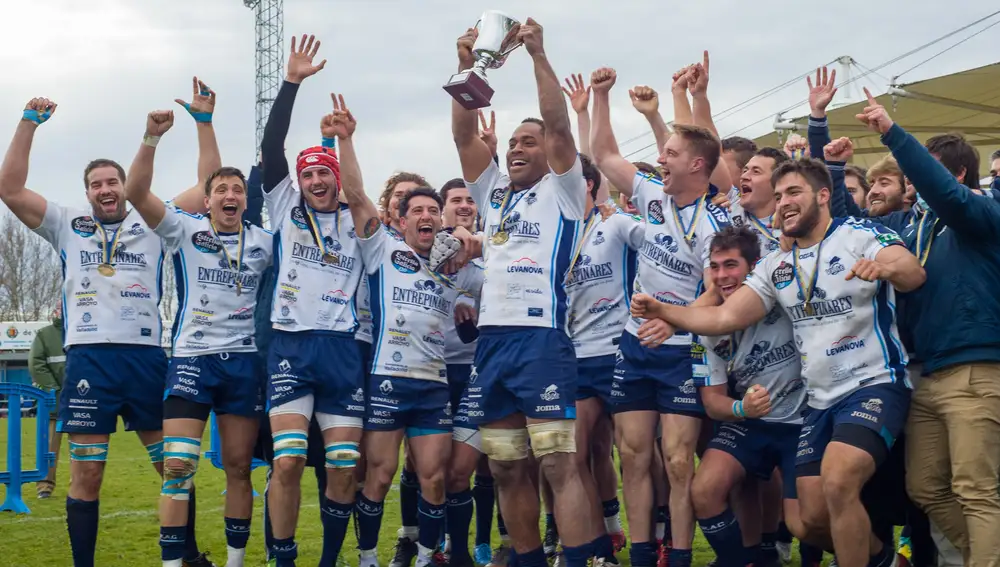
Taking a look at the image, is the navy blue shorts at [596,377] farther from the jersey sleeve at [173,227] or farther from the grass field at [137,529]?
the jersey sleeve at [173,227]

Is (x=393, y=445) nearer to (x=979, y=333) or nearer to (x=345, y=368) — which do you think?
(x=345, y=368)

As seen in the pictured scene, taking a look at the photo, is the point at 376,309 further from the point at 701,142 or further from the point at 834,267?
the point at 834,267

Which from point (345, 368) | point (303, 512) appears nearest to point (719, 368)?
point (345, 368)

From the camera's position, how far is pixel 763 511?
6.89m

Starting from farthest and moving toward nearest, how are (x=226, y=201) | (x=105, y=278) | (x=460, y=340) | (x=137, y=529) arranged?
(x=137, y=529) → (x=460, y=340) → (x=105, y=278) → (x=226, y=201)

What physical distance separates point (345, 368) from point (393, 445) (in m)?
0.63

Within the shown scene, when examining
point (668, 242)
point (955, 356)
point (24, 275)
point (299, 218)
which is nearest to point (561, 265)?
point (668, 242)

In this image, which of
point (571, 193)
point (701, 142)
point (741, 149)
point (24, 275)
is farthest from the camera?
point (24, 275)

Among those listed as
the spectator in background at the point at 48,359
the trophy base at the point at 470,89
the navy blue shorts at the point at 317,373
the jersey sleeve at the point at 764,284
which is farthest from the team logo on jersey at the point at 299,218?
the spectator in background at the point at 48,359

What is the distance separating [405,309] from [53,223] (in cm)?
275

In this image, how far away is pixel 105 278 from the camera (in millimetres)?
7184

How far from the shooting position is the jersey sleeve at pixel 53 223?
23.8ft

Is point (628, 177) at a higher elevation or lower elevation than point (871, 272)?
higher

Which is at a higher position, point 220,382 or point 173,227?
point 173,227
